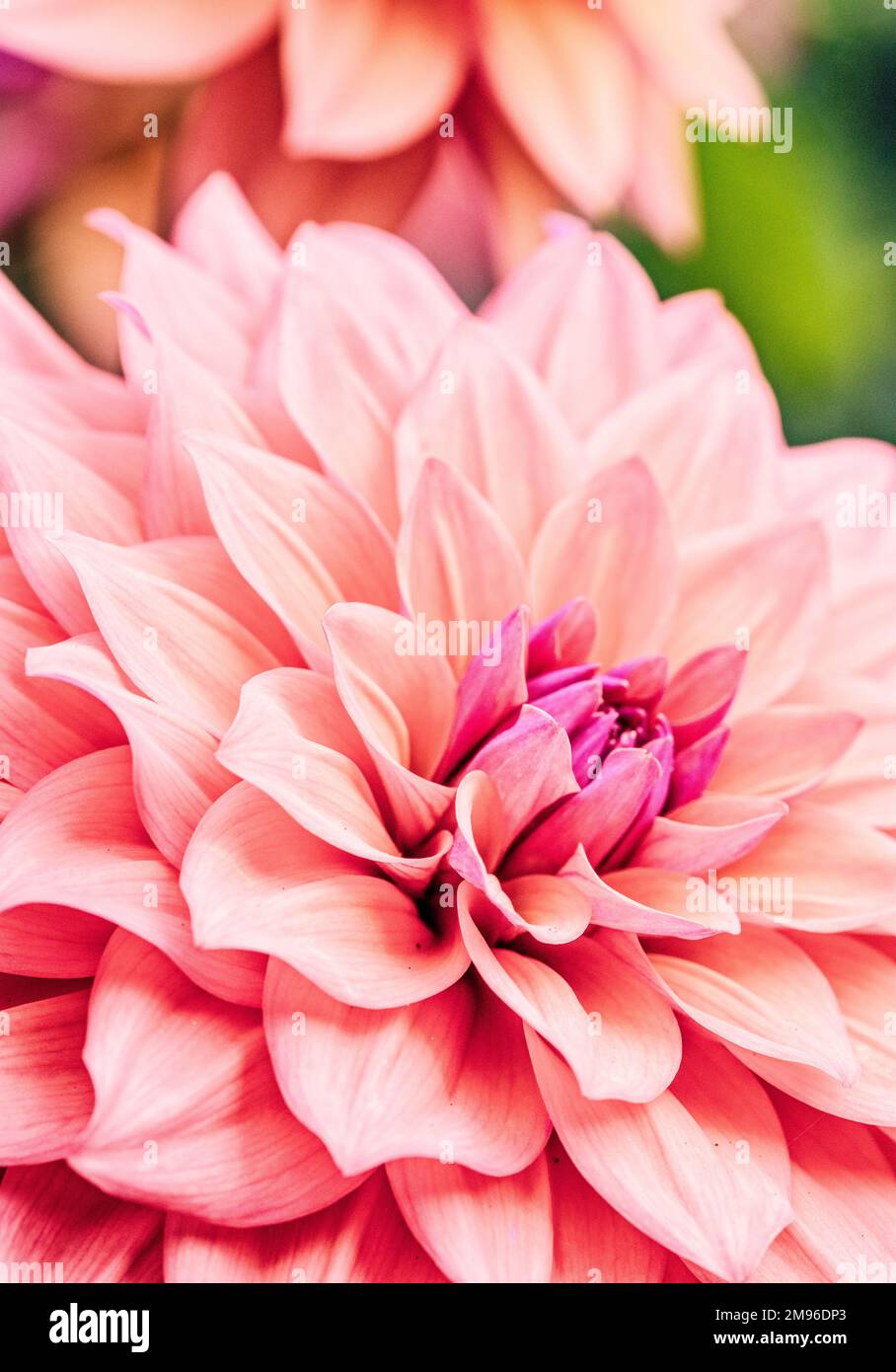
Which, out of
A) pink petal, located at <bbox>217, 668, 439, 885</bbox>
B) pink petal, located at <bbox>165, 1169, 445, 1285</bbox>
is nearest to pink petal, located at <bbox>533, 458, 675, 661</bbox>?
pink petal, located at <bbox>217, 668, 439, 885</bbox>

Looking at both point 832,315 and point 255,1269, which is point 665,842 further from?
point 832,315

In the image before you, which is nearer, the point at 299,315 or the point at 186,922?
the point at 186,922

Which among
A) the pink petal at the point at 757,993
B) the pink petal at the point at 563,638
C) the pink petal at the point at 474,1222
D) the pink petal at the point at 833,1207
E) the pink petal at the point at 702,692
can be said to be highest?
the pink petal at the point at 563,638

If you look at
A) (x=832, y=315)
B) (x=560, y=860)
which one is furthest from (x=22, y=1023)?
(x=832, y=315)

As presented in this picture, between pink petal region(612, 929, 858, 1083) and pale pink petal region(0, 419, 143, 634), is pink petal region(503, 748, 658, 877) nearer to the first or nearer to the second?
pink petal region(612, 929, 858, 1083)

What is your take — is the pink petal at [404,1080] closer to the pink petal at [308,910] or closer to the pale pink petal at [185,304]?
the pink petal at [308,910]

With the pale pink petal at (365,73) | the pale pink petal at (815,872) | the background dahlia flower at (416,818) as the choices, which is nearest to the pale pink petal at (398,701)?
the background dahlia flower at (416,818)
